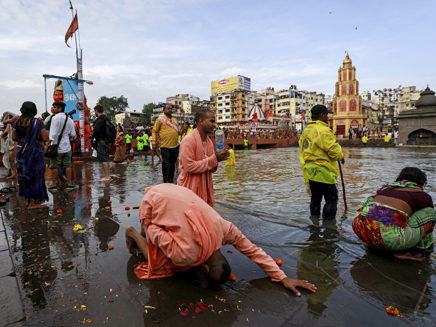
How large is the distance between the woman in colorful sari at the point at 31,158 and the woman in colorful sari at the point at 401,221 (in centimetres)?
462

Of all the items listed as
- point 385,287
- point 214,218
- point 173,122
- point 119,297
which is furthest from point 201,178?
point 173,122

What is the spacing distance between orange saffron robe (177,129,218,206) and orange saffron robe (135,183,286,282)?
831 millimetres

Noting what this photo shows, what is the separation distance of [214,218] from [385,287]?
147cm

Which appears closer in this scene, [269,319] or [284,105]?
[269,319]

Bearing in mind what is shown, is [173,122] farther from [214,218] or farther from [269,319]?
[269,319]

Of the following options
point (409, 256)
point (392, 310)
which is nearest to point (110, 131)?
point (409, 256)

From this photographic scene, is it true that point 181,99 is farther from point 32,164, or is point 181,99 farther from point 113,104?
point 32,164

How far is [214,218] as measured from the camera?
6.95 ft

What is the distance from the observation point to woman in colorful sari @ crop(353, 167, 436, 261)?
270 cm

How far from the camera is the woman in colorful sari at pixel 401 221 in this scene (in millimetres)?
2695

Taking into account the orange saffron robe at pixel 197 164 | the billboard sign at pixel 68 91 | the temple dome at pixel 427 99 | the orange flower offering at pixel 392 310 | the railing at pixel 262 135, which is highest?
the temple dome at pixel 427 99

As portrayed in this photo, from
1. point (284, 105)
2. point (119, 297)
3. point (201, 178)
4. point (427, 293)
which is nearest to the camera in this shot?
point (119, 297)

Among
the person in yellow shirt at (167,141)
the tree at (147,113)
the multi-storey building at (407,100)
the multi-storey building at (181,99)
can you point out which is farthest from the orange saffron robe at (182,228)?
the multi-storey building at (181,99)

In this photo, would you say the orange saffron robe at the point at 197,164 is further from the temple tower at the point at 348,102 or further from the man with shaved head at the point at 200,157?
the temple tower at the point at 348,102
